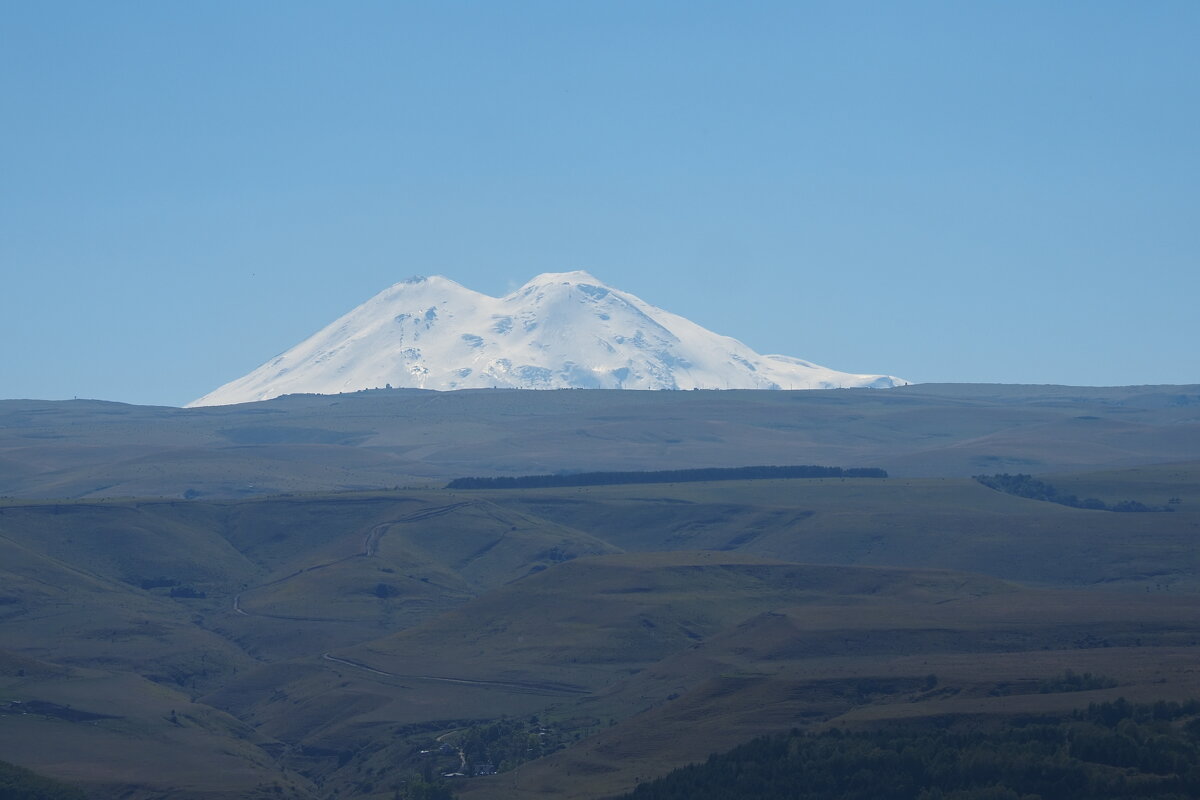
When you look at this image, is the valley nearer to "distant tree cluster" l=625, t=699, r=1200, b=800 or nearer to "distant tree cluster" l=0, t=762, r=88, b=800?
"distant tree cluster" l=0, t=762, r=88, b=800

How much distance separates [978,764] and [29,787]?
49898 mm

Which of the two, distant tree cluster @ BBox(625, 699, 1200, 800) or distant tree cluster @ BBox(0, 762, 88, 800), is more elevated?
distant tree cluster @ BBox(625, 699, 1200, 800)

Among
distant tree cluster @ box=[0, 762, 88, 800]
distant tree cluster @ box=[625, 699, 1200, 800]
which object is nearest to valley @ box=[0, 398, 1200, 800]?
distant tree cluster @ box=[0, 762, 88, 800]

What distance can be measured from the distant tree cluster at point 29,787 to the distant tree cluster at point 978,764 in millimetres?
31136

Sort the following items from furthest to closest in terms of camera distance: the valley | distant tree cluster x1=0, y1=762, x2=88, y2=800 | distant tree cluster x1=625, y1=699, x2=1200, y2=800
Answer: the valley → distant tree cluster x1=0, y1=762, x2=88, y2=800 → distant tree cluster x1=625, y1=699, x2=1200, y2=800

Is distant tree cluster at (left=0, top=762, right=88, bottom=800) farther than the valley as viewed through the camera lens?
No

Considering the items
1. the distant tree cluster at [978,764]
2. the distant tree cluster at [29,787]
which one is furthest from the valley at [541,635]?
the distant tree cluster at [978,764]

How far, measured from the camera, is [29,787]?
95.2 m

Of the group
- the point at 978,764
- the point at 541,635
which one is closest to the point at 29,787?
the point at 978,764

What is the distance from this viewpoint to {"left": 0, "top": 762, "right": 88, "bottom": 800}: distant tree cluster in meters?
94.1

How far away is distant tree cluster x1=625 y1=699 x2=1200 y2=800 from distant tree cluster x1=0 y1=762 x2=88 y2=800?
31.1m

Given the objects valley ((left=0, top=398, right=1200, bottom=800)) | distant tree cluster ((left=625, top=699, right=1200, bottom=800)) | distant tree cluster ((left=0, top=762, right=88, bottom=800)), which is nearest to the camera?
distant tree cluster ((left=625, top=699, right=1200, bottom=800))

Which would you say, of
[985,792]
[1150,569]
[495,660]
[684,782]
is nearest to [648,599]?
[495,660]

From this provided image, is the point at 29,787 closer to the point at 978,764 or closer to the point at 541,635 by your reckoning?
the point at 978,764
